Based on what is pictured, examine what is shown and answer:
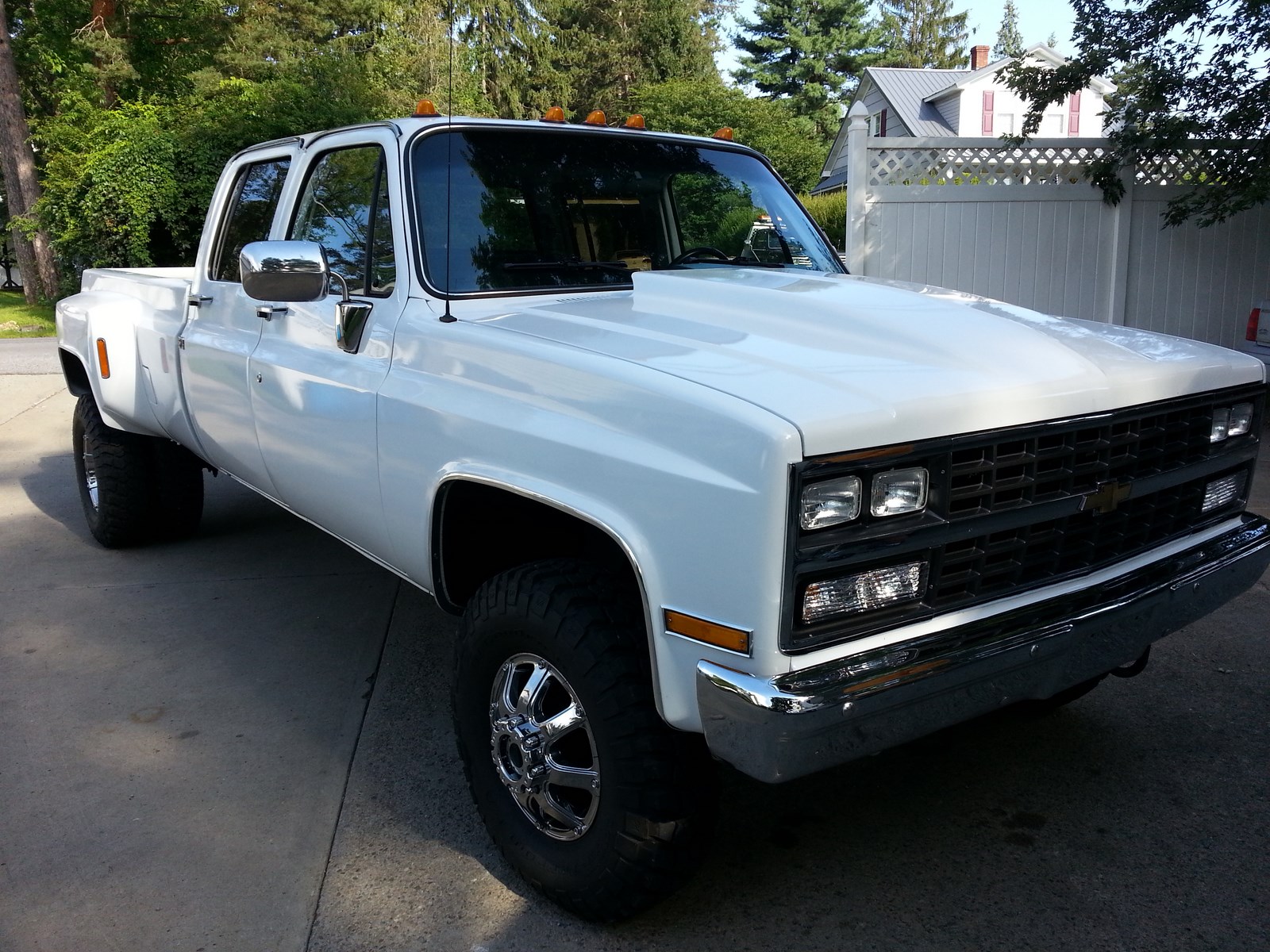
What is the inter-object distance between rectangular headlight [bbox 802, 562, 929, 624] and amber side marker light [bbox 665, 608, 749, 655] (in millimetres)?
134

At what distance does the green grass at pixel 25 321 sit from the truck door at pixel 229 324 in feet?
45.6

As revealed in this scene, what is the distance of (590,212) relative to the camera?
3.62 m

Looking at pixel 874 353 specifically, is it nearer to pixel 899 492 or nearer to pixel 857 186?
pixel 899 492

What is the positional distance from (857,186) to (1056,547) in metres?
7.23

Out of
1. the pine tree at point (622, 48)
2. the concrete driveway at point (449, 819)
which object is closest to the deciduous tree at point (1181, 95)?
the concrete driveway at point (449, 819)

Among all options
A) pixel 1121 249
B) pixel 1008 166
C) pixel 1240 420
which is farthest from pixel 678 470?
pixel 1121 249

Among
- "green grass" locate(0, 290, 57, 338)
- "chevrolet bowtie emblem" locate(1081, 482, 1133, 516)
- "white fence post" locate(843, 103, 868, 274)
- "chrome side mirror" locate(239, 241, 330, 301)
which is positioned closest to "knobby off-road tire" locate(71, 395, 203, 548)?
"chrome side mirror" locate(239, 241, 330, 301)

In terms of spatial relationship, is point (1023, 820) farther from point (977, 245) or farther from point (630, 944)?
point (977, 245)

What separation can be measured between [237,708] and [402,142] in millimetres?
2012

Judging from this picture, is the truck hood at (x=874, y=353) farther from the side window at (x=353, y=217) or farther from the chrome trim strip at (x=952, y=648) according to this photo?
the side window at (x=353, y=217)

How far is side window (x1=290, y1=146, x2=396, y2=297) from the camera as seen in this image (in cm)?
343

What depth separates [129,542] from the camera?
5.79 meters

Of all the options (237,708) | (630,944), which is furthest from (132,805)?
(630,944)

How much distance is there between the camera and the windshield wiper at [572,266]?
3366 millimetres
